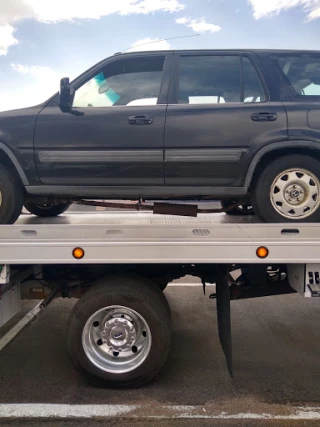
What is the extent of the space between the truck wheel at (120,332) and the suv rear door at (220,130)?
1085 millimetres

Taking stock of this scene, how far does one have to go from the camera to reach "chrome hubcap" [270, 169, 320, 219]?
3.18 meters

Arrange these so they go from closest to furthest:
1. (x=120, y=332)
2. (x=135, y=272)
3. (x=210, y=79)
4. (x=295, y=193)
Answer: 1. (x=120, y=332)
2. (x=135, y=272)
3. (x=295, y=193)
4. (x=210, y=79)

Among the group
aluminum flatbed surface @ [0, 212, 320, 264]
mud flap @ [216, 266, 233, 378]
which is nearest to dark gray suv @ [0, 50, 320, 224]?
aluminum flatbed surface @ [0, 212, 320, 264]

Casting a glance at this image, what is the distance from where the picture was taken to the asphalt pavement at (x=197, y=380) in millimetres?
2639

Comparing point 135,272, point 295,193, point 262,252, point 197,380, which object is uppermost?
point 295,193

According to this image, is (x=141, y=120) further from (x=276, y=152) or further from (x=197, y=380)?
(x=197, y=380)

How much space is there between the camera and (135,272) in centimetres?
309

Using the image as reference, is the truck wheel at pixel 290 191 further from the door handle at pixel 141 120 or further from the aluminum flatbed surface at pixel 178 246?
the door handle at pixel 141 120

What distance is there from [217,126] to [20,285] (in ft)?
7.46

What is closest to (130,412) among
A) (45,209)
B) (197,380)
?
(197,380)

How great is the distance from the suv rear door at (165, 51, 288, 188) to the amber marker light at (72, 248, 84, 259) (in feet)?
3.50

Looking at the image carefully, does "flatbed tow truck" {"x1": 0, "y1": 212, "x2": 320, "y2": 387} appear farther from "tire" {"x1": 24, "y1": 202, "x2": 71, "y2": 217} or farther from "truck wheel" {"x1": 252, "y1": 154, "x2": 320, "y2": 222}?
"tire" {"x1": 24, "y1": 202, "x2": 71, "y2": 217}

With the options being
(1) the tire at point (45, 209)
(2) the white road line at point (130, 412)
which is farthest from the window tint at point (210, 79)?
(2) the white road line at point (130, 412)

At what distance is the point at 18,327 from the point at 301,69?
4.06 m
